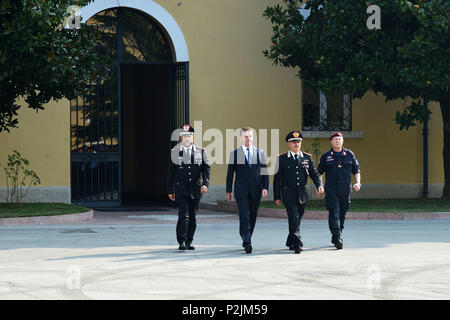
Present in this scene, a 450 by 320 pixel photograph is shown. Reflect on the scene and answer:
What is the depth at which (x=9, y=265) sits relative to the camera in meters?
9.70

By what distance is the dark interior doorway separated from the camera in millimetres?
22453

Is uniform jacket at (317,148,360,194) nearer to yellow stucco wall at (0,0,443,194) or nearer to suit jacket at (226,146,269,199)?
suit jacket at (226,146,269,199)

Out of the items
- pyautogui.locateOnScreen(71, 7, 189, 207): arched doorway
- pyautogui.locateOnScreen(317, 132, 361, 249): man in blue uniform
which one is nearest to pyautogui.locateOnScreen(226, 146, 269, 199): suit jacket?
pyautogui.locateOnScreen(317, 132, 361, 249): man in blue uniform

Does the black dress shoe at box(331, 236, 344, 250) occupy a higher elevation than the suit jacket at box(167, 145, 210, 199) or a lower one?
lower

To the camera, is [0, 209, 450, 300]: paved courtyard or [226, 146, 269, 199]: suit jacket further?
[226, 146, 269, 199]: suit jacket

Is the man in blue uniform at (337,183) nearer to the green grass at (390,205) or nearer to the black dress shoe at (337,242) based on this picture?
the black dress shoe at (337,242)

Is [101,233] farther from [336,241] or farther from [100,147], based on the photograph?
[100,147]

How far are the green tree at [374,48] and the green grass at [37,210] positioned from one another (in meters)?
5.68

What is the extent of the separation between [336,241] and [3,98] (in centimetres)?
739

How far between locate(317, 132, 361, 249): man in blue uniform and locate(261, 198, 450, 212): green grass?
5282 mm

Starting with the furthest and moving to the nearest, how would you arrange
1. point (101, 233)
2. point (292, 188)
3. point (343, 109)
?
point (343, 109) → point (101, 233) → point (292, 188)

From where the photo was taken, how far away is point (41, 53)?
48.5ft

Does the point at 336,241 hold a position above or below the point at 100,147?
below

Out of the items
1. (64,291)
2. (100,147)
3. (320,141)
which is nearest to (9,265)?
(64,291)
